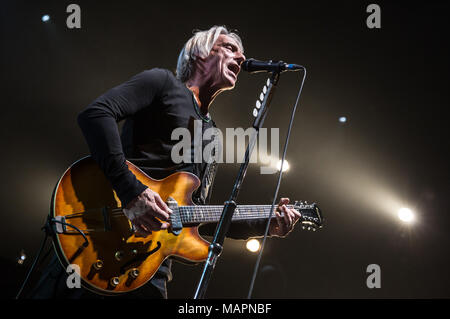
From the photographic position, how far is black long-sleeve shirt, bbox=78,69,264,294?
1.59m

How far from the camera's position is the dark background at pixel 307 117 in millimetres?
3979

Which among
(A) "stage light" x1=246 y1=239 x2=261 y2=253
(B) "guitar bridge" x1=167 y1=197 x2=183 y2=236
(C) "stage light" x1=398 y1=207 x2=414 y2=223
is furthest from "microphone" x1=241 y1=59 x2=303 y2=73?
(A) "stage light" x1=246 y1=239 x2=261 y2=253

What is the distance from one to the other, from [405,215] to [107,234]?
5.00 metres

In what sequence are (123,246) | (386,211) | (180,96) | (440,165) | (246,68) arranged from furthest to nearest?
(386,211)
(440,165)
(180,96)
(246,68)
(123,246)

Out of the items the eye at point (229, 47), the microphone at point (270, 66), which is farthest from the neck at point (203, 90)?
the microphone at point (270, 66)

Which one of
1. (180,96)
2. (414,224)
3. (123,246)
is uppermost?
(414,224)

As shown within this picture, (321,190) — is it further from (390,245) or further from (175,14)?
(175,14)

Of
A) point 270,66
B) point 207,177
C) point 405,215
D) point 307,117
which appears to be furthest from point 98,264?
point 405,215

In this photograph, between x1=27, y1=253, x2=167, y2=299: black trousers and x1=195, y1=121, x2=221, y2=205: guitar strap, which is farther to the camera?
x1=195, y1=121, x2=221, y2=205: guitar strap

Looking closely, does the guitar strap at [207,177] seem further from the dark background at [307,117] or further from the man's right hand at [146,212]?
the dark background at [307,117]

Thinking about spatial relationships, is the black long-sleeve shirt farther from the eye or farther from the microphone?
the eye

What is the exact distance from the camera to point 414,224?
17.4ft

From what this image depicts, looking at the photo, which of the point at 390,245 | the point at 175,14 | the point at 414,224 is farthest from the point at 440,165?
the point at 175,14

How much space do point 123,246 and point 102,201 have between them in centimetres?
23
